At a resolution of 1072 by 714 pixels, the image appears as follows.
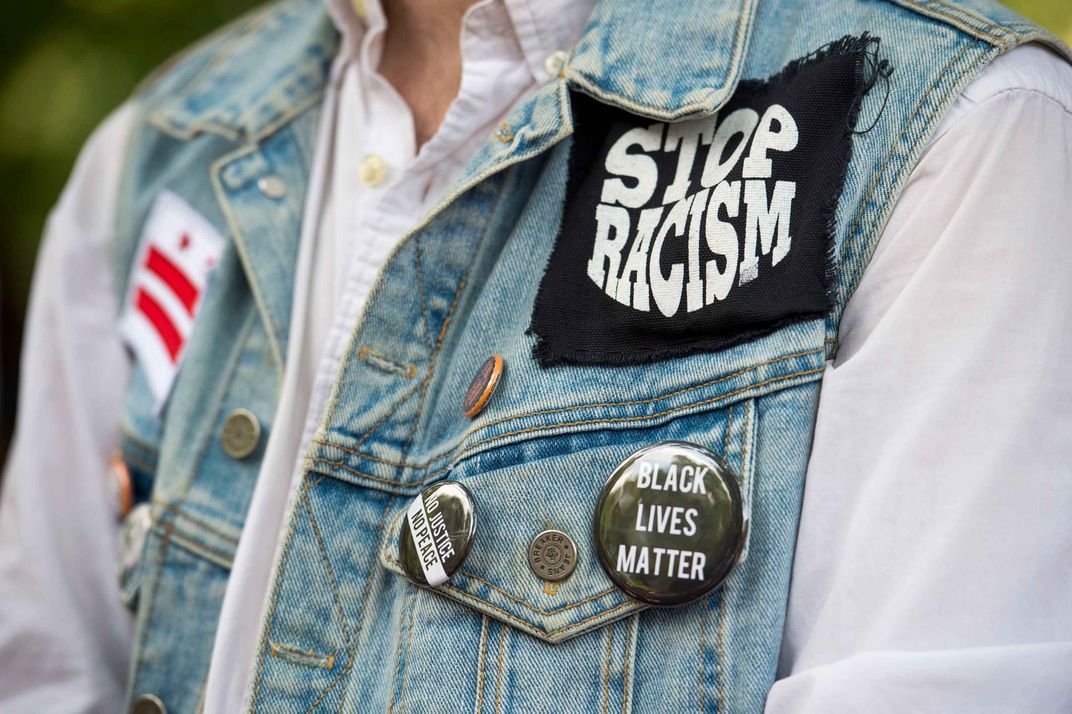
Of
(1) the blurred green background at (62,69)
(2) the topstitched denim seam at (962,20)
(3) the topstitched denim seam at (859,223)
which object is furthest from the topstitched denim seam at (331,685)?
(1) the blurred green background at (62,69)

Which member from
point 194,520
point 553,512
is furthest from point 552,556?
point 194,520

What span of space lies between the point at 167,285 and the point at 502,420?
645 mm

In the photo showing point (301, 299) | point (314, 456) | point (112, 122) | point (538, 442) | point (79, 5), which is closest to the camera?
point (538, 442)

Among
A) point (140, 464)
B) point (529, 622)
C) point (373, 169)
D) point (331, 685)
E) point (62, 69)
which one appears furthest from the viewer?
point (62, 69)

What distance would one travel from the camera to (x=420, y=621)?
901 mm

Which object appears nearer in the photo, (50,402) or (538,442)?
(538,442)

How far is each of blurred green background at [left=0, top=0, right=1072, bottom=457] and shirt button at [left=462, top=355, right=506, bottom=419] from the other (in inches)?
67.9

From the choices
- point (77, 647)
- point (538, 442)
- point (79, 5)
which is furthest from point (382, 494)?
point (79, 5)

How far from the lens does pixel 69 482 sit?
1.39 m

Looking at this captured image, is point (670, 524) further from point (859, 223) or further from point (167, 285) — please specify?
point (167, 285)

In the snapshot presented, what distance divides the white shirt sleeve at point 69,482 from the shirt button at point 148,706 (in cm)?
18

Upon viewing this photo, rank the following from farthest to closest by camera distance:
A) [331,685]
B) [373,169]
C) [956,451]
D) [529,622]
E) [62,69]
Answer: [62,69] → [373,169] → [331,685] → [529,622] → [956,451]

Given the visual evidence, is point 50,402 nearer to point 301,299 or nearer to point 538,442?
point 301,299

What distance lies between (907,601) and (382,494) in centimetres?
52
